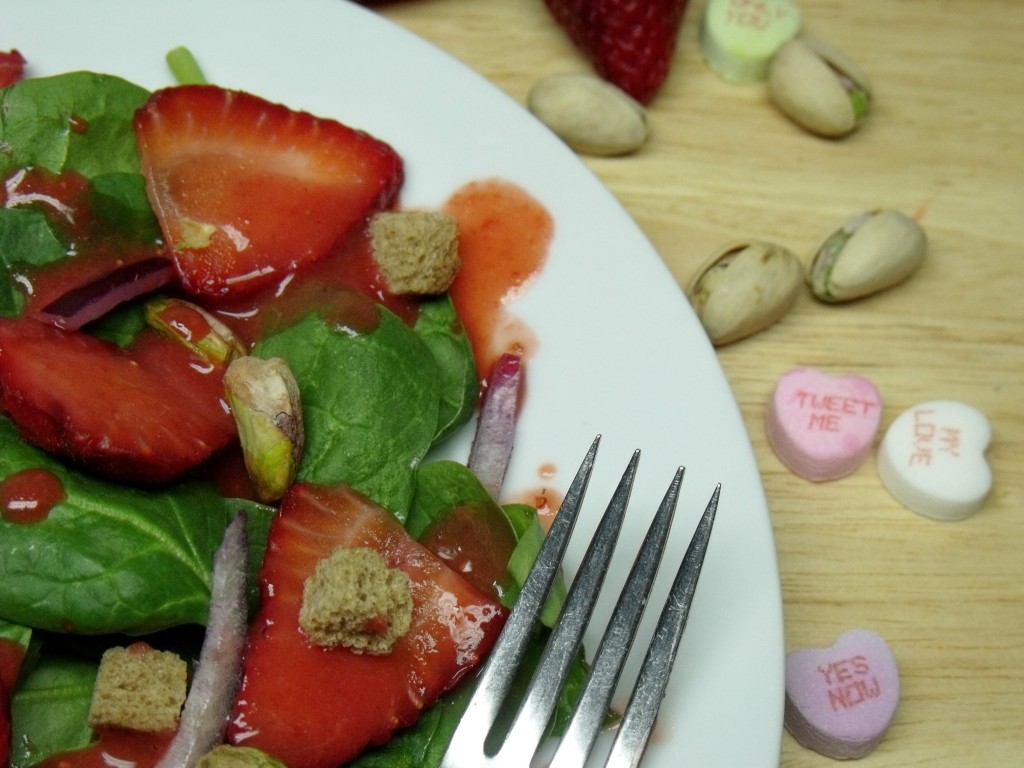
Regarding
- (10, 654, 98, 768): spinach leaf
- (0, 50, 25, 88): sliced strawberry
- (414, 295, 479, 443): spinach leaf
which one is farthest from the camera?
(0, 50, 25, 88): sliced strawberry

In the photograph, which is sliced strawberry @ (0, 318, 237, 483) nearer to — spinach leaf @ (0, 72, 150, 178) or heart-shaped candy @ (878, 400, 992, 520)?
spinach leaf @ (0, 72, 150, 178)

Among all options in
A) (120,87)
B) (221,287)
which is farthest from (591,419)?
(120,87)

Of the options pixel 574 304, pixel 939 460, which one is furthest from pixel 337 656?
pixel 939 460

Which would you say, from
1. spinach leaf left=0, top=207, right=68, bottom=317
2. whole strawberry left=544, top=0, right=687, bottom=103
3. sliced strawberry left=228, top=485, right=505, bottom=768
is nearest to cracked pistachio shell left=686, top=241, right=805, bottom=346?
whole strawberry left=544, top=0, right=687, bottom=103

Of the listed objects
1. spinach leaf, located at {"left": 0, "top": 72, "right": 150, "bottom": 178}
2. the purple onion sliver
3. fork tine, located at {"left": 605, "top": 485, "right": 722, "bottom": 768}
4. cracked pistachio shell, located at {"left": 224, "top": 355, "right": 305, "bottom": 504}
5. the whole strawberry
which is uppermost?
spinach leaf, located at {"left": 0, "top": 72, "right": 150, "bottom": 178}

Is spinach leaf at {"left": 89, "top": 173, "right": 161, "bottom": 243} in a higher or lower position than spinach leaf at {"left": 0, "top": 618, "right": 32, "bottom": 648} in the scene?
higher

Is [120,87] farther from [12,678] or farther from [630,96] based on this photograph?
[630,96]

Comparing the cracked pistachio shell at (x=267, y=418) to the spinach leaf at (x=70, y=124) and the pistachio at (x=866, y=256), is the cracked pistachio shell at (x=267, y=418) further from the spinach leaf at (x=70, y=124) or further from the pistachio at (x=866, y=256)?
the pistachio at (x=866, y=256)
